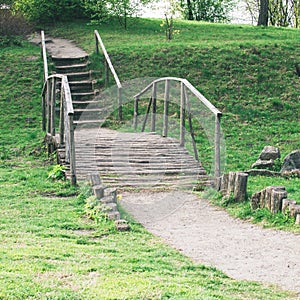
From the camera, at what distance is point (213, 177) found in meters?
10.2

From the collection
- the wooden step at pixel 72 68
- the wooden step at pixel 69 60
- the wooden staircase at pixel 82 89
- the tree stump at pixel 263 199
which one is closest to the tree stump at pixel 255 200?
the tree stump at pixel 263 199

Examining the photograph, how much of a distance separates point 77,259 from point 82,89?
37.0 feet

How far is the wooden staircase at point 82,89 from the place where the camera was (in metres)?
15.1

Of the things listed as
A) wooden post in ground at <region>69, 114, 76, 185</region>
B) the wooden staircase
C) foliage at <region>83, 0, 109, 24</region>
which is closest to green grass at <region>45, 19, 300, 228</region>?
the wooden staircase

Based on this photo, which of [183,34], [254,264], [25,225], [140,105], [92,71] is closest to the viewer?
[254,264]

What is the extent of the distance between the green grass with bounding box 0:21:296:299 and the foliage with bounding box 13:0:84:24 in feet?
46.7

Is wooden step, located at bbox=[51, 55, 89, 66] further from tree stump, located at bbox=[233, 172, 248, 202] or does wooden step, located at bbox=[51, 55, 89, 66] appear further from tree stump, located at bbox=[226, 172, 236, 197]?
tree stump, located at bbox=[233, 172, 248, 202]

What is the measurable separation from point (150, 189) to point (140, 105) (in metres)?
6.34

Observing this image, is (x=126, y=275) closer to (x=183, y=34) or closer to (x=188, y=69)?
(x=188, y=69)

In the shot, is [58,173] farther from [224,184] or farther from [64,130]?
[224,184]

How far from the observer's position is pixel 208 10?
38125mm

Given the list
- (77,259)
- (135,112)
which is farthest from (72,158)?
(135,112)

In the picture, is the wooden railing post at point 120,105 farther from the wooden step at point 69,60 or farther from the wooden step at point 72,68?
the wooden step at point 69,60

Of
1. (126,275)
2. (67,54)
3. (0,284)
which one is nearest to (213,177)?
(126,275)
